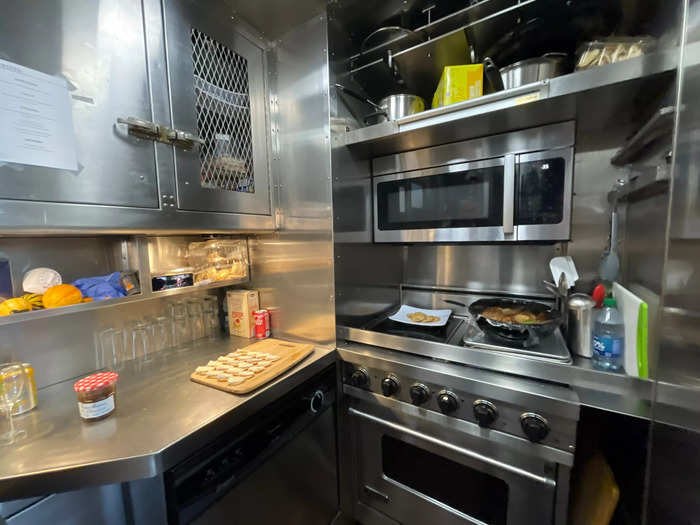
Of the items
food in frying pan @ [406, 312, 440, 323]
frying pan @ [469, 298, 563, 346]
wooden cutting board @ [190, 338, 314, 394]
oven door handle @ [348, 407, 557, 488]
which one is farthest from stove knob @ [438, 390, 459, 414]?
wooden cutting board @ [190, 338, 314, 394]

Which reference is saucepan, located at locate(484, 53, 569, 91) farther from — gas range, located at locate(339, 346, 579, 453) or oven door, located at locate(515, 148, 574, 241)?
gas range, located at locate(339, 346, 579, 453)

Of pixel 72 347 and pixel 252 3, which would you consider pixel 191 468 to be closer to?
pixel 72 347

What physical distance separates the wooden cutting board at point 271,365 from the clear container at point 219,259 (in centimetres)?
34

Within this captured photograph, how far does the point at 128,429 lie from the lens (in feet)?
2.25

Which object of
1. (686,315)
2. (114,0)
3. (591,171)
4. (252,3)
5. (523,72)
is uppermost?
(252,3)

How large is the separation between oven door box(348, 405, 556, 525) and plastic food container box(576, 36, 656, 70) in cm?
114

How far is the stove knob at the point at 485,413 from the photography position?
0.82 m

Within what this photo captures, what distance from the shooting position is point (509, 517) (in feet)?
2.79

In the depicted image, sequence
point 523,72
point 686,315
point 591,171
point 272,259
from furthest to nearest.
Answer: point 272,259
point 591,171
point 523,72
point 686,315

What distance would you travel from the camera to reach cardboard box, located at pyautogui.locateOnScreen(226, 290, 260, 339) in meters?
1.30

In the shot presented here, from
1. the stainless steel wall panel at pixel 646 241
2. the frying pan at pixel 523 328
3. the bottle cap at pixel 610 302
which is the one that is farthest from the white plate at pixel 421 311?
the stainless steel wall panel at pixel 646 241

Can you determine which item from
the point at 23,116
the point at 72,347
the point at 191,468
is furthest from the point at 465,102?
the point at 72,347

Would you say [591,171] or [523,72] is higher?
[523,72]

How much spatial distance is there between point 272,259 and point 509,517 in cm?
124
